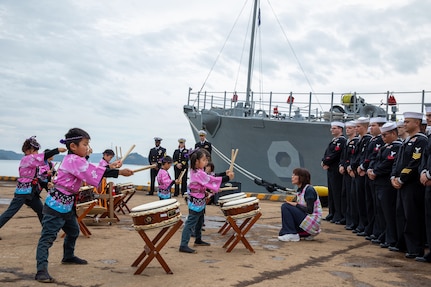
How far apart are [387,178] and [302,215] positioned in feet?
4.54

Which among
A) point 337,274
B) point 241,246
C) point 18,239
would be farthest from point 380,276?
point 18,239

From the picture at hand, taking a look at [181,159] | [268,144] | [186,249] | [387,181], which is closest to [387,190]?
[387,181]

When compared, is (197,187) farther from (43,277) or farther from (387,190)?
(387,190)

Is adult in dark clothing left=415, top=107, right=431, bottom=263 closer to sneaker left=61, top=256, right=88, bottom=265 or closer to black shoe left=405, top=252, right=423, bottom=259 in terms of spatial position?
black shoe left=405, top=252, right=423, bottom=259

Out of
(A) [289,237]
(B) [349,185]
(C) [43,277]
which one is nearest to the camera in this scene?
(C) [43,277]

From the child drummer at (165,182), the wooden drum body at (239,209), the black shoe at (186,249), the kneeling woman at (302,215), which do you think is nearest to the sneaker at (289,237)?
the kneeling woman at (302,215)

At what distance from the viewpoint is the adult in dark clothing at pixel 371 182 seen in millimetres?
7727

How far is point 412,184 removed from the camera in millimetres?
6258

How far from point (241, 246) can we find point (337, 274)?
1844 mm

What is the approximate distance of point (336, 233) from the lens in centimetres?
856

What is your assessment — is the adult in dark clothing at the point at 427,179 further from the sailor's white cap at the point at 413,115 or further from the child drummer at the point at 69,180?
the child drummer at the point at 69,180

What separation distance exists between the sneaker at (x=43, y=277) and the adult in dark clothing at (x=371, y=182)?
5.11 m

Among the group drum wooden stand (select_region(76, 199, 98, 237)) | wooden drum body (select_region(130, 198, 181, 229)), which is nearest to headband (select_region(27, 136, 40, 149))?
drum wooden stand (select_region(76, 199, 98, 237))

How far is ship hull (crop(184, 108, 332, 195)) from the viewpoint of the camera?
1705 cm
